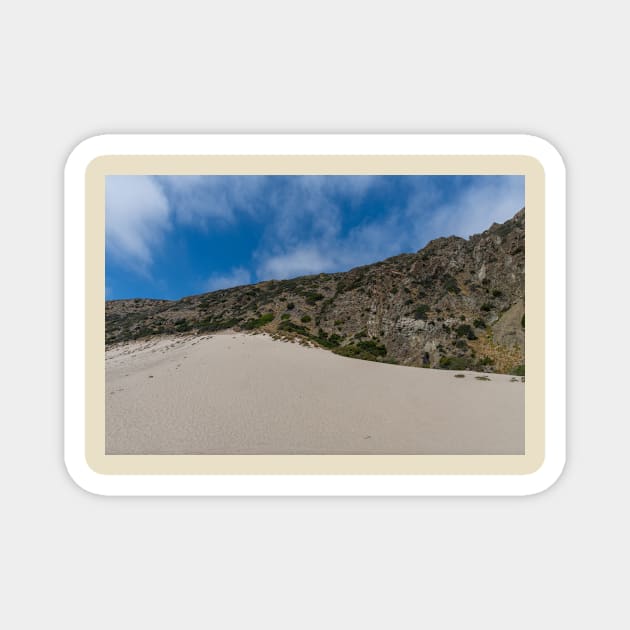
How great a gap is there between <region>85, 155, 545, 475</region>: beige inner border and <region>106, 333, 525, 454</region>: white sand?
4.6 inches

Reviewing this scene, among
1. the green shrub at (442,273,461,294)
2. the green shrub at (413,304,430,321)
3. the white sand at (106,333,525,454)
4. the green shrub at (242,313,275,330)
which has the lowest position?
the white sand at (106,333,525,454)

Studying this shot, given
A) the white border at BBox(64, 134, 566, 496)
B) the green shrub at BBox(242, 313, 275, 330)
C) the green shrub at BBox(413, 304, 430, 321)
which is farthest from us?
the green shrub at BBox(242, 313, 275, 330)

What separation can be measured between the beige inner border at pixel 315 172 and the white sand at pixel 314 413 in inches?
4.6

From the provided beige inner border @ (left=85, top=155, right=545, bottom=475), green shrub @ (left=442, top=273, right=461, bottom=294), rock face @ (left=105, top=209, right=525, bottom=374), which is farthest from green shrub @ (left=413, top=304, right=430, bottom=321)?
beige inner border @ (left=85, top=155, right=545, bottom=475)

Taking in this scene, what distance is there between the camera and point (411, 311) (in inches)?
328

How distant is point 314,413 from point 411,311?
6.67m

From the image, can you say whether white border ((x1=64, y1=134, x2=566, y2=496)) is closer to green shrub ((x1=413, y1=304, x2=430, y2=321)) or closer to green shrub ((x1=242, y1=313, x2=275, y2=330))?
green shrub ((x1=413, y1=304, x2=430, y2=321))

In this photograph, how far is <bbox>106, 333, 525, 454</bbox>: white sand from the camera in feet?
7.17

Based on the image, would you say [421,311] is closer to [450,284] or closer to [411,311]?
[411,311]

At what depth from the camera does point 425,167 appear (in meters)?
2.03
